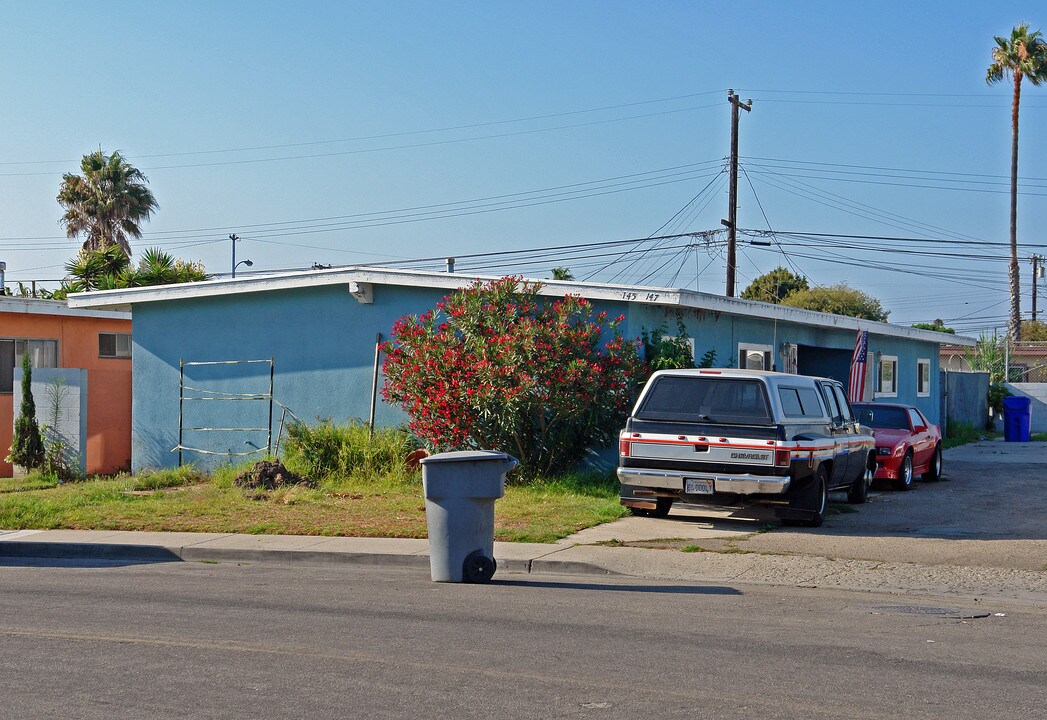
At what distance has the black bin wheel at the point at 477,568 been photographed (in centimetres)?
1035

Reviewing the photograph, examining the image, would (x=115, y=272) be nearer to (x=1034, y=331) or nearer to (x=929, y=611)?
(x=929, y=611)

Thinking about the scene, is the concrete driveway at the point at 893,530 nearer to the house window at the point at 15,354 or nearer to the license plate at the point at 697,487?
the license plate at the point at 697,487

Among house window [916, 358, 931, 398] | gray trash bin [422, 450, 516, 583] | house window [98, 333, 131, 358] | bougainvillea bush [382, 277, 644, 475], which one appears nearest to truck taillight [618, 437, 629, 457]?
bougainvillea bush [382, 277, 644, 475]

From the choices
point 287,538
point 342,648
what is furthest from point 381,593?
point 287,538

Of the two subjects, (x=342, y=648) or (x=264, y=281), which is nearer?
(x=342, y=648)

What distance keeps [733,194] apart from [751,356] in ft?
36.8

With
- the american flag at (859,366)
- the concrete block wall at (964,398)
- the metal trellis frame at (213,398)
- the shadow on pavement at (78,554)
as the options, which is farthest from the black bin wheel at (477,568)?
the concrete block wall at (964,398)

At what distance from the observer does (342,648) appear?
24.4 feet

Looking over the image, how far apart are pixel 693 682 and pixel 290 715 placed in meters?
2.31

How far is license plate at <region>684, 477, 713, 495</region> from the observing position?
13141 mm

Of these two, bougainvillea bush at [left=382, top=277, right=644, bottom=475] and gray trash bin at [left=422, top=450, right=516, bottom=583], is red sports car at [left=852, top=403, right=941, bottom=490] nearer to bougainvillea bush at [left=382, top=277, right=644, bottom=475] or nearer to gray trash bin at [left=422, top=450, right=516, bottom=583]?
bougainvillea bush at [left=382, top=277, right=644, bottom=475]

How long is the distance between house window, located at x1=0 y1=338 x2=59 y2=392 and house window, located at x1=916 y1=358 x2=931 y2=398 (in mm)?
22292

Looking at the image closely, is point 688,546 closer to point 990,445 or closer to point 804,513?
point 804,513

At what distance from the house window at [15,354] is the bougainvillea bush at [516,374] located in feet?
36.3
